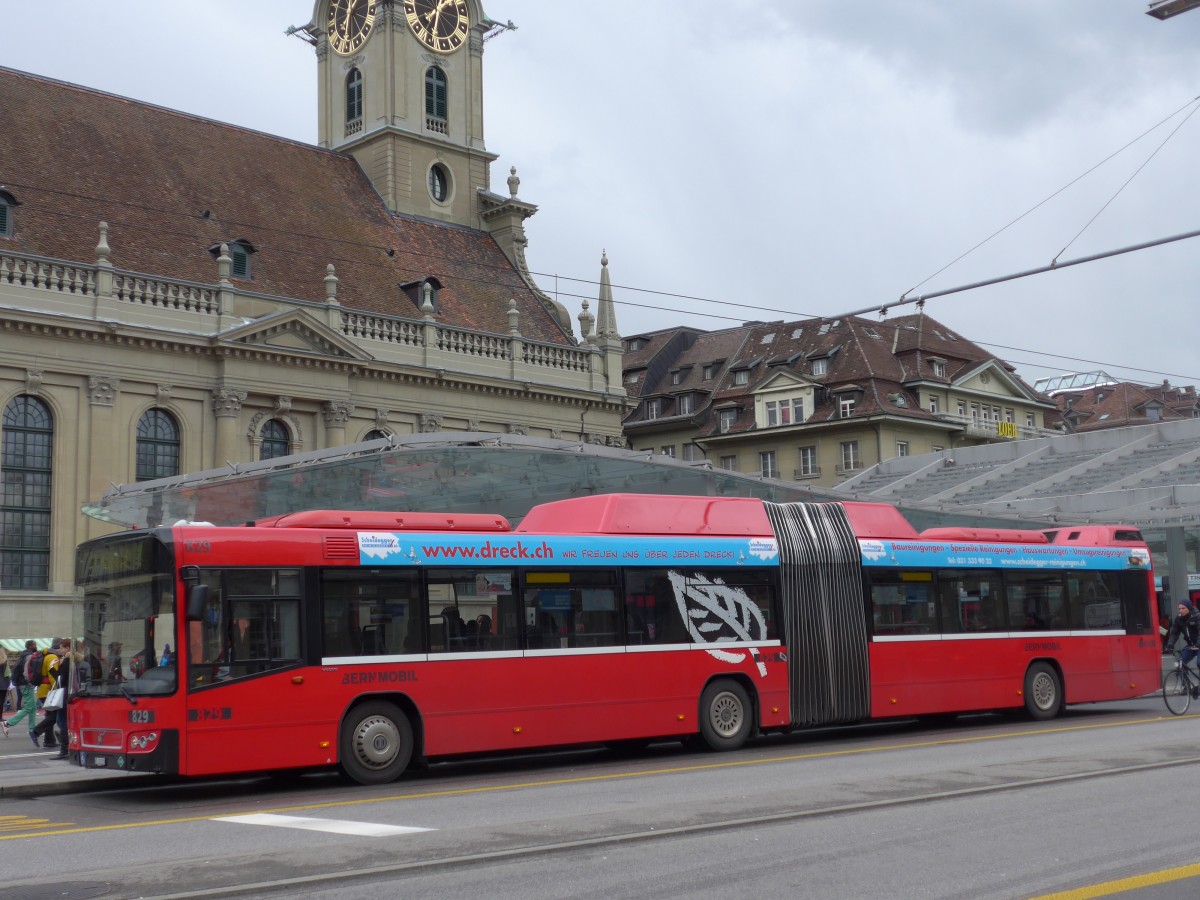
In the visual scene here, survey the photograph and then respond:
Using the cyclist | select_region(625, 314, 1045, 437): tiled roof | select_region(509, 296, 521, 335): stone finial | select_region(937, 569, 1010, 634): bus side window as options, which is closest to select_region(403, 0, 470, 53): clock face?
select_region(509, 296, 521, 335): stone finial

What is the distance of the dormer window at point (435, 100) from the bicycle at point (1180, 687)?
3976 centimetres

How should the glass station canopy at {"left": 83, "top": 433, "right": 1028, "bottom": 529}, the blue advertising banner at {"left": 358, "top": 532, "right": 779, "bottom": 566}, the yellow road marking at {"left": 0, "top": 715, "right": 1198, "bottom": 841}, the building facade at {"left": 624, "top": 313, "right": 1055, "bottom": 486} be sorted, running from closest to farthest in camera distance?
the yellow road marking at {"left": 0, "top": 715, "right": 1198, "bottom": 841}, the blue advertising banner at {"left": 358, "top": 532, "right": 779, "bottom": 566}, the glass station canopy at {"left": 83, "top": 433, "right": 1028, "bottom": 529}, the building facade at {"left": 624, "top": 313, "right": 1055, "bottom": 486}

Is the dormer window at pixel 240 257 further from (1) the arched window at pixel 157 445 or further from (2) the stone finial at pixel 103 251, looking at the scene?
(1) the arched window at pixel 157 445

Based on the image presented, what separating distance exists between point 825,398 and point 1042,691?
168ft

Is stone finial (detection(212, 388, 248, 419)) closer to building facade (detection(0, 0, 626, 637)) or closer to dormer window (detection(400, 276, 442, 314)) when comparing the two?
building facade (detection(0, 0, 626, 637))

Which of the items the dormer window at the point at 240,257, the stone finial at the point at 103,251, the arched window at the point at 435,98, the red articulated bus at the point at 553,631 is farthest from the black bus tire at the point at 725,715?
the arched window at the point at 435,98

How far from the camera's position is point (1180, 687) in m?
23.0

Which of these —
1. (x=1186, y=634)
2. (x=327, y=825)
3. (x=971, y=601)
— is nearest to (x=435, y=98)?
(x=1186, y=634)

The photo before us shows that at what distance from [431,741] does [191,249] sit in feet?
105

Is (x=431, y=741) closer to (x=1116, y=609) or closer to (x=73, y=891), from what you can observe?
(x=73, y=891)

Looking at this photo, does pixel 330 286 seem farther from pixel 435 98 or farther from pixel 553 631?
pixel 553 631

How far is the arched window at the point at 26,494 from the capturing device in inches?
1500

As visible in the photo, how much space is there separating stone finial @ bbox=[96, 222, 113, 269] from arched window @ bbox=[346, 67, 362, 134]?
17569mm

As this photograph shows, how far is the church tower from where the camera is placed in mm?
54812
